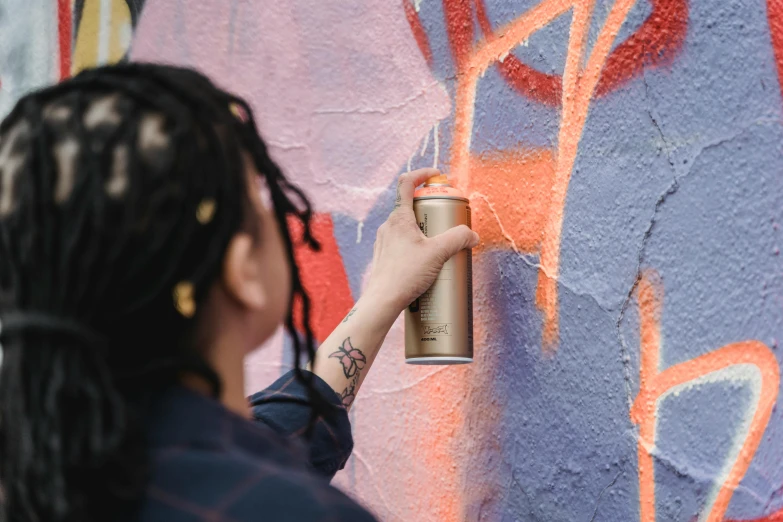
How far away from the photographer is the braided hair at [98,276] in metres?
0.90

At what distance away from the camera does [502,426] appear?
168 centimetres

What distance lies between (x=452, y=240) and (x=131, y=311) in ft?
2.20

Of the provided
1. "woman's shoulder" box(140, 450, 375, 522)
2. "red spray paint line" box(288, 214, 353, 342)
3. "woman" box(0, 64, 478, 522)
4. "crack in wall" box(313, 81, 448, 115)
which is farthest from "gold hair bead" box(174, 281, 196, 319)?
"red spray paint line" box(288, 214, 353, 342)

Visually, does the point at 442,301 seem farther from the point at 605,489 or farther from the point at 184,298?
the point at 184,298

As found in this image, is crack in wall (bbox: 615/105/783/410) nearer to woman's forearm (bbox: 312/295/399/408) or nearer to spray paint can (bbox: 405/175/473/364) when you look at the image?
spray paint can (bbox: 405/175/473/364)

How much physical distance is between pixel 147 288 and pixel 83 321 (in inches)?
2.7

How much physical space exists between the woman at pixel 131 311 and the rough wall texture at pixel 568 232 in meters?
0.62

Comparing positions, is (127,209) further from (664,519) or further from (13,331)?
(664,519)

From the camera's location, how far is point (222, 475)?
88cm

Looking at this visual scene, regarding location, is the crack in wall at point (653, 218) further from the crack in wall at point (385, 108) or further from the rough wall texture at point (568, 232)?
the crack in wall at point (385, 108)

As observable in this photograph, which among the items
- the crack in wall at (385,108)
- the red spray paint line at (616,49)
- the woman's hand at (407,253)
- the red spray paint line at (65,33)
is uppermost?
the red spray paint line at (65,33)

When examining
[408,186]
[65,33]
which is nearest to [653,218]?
[408,186]

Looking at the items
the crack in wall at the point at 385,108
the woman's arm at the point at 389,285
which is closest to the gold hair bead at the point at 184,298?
the woman's arm at the point at 389,285

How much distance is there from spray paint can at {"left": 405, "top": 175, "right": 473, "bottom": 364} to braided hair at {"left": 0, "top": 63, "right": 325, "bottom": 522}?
539 millimetres
